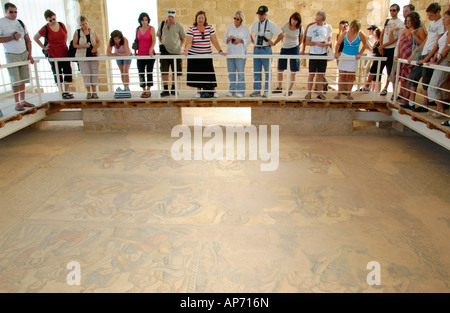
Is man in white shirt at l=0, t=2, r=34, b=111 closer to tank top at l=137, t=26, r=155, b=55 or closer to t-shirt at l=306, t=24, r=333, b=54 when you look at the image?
tank top at l=137, t=26, r=155, b=55

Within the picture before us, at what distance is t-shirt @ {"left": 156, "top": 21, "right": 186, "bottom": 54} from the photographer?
263 inches

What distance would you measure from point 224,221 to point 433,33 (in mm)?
4105

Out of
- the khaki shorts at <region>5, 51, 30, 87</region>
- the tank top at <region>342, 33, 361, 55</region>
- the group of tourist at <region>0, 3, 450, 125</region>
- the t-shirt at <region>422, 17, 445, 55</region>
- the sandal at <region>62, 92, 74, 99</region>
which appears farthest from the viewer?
the sandal at <region>62, 92, 74, 99</region>

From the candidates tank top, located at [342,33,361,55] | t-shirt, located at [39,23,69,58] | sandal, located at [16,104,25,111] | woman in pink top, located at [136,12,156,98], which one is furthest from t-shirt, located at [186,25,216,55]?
sandal, located at [16,104,25,111]

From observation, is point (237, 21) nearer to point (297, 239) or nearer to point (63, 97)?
point (63, 97)

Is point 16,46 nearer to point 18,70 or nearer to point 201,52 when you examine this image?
point 18,70

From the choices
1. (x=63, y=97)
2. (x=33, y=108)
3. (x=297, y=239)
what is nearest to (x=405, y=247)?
(x=297, y=239)

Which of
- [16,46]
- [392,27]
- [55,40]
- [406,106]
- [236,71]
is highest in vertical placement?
[392,27]

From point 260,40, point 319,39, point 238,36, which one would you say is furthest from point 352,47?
point 238,36

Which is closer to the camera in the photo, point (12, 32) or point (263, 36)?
point (12, 32)

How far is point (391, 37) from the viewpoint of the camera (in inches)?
261

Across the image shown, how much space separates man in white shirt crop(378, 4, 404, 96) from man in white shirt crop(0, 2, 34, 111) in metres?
6.17

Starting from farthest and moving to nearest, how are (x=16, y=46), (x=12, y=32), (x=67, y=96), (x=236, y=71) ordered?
(x=67, y=96)
(x=236, y=71)
(x=16, y=46)
(x=12, y=32)

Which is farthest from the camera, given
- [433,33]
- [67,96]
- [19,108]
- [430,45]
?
[67,96]
